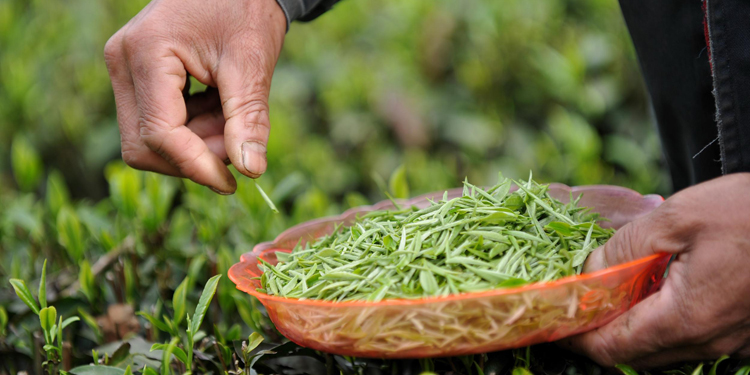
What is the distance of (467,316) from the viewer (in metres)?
0.87

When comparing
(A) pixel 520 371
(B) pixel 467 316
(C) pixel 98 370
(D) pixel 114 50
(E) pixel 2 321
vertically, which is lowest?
(E) pixel 2 321

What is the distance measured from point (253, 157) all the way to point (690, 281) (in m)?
0.86

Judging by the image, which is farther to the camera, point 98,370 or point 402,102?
point 402,102

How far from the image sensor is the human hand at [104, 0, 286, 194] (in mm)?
1241

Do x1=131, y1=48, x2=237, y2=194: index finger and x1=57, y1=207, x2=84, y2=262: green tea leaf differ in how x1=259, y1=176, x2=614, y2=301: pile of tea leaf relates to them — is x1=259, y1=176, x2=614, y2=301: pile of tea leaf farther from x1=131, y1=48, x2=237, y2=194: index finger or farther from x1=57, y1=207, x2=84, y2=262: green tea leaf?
x1=57, y1=207, x2=84, y2=262: green tea leaf

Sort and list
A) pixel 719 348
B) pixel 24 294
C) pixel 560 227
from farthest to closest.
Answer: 1. pixel 24 294
2. pixel 560 227
3. pixel 719 348

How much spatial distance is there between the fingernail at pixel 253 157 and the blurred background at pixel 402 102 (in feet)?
2.70

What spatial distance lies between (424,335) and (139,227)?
3.78 feet

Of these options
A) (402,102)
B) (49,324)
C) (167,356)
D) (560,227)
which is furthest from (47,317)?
(402,102)

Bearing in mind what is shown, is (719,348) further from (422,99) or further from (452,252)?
(422,99)

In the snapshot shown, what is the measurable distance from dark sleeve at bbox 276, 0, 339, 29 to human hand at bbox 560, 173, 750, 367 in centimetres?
95

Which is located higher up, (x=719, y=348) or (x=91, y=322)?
(x=719, y=348)

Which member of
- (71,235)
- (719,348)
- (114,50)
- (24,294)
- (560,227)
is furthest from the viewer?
(71,235)

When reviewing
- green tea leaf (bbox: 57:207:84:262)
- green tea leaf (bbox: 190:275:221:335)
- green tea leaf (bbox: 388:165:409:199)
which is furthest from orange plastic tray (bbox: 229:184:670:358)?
green tea leaf (bbox: 57:207:84:262)
